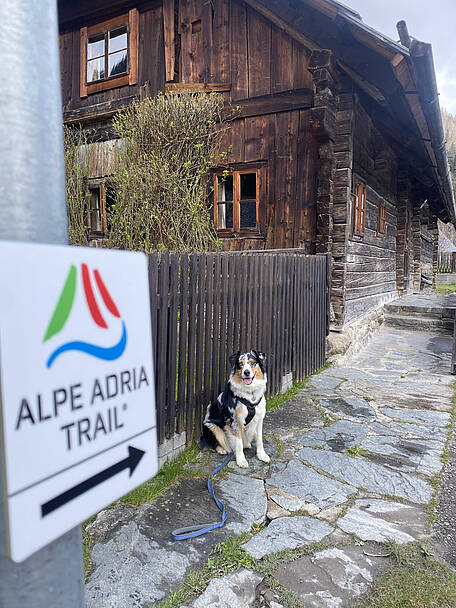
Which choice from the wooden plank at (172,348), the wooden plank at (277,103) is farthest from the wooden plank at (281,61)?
the wooden plank at (172,348)

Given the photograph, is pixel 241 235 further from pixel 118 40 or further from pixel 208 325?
pixel 118 40

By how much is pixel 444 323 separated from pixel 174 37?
8738mm

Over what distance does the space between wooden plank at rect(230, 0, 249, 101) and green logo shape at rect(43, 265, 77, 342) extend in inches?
303

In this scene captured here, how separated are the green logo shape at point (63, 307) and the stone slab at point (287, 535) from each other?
83.2 inches

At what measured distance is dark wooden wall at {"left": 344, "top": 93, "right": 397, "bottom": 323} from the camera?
746 cm

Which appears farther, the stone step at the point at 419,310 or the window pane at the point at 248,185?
the stone step at the point at 419,310

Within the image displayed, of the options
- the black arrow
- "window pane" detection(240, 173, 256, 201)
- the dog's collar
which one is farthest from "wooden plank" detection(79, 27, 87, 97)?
the black arrow

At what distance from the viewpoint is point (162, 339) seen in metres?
3.10

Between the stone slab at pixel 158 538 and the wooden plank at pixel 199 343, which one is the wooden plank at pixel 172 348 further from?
the stone slab at pixel 158 538

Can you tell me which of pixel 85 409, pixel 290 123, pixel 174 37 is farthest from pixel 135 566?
pixel 174 37

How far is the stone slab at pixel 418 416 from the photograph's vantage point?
4438mm

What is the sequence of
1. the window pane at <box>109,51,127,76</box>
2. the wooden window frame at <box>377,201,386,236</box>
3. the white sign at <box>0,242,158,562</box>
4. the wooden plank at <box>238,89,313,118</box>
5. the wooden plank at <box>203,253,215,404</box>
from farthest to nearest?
the wooden window frame at <box>377,201,386,236</box> < the window pane at <box>109,51,127,76</box> < the wooden plank at <box>238,89,313,118</box> < the wooden plank at <box>203,253,215,404</box> < the white sign at <box>0,242,158,562</box>

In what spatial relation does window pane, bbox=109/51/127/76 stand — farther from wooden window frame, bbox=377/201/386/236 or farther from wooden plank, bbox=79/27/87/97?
wooden window frame, bbox=377/201/386/236

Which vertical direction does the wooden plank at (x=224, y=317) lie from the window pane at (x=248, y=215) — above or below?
below
